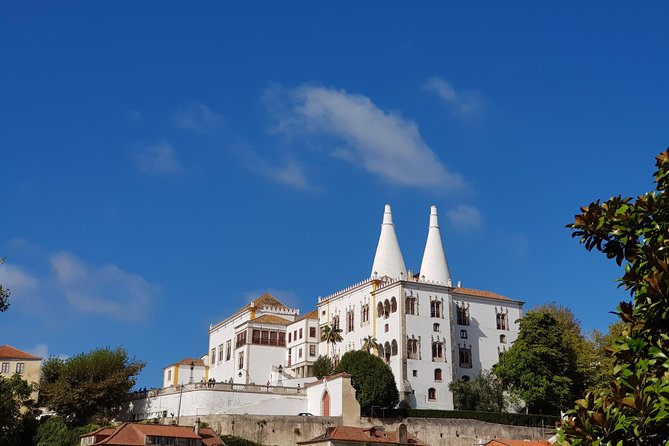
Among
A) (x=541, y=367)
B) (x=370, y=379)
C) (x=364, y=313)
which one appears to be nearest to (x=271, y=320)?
(x=364, y=313)

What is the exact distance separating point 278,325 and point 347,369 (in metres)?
17.1

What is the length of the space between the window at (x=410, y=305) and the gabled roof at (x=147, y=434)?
18847 millimetres

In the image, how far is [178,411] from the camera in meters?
60.2

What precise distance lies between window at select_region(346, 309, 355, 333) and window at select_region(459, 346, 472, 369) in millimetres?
8971

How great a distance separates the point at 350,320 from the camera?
6831 centimetres

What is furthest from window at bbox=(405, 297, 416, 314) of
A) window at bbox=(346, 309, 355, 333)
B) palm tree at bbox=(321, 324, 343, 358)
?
palm tree at bbox=(321, 324, 343, 358)

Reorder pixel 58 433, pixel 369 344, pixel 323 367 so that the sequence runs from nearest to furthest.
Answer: pixel 58 433
pixel 323 367
pixel 369 344

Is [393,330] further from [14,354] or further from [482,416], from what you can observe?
[14,354]

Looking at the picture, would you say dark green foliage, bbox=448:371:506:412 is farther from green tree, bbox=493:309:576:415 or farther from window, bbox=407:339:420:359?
window, bbox=407:339:420:359

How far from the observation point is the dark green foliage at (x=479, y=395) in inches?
2398

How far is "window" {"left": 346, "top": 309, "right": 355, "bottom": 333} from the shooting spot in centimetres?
6788

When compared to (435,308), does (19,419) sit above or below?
below

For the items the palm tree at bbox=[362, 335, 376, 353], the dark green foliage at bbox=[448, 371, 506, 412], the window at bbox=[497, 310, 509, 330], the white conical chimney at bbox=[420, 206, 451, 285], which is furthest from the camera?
the white conical chimney at bbox=[420, 206, 451, 285]

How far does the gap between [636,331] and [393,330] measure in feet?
170
